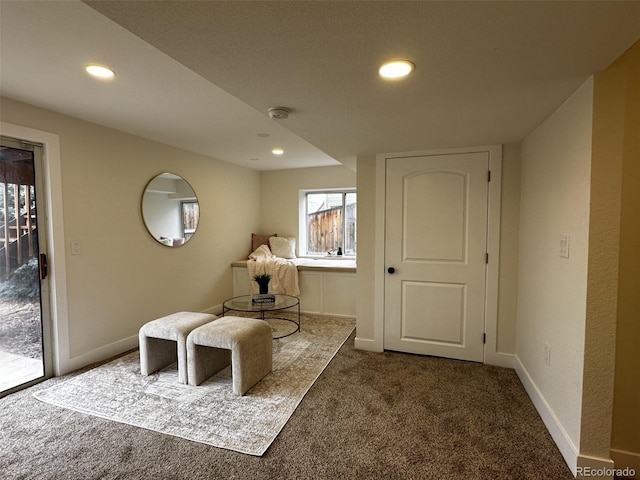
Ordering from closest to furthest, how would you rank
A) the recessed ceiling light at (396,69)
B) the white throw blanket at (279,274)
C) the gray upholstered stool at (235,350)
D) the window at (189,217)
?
the recessed ceiling light at (396,69) → the gray upholstered stool at (235,350) → the window at (189,217) → the white throw blanket at (279,274)

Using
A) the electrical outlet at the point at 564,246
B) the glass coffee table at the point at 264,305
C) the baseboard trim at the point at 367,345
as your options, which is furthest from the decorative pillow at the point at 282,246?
the electrical outlet at the point at 564,246

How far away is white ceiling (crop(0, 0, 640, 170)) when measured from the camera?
3.39ft

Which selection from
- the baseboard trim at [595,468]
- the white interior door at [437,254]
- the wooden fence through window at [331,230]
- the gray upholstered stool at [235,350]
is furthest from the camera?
the wooden fence through window at [331,230]

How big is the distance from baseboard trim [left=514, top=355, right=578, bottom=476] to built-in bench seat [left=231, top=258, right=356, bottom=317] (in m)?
2.06

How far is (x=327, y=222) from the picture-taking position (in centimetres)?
516

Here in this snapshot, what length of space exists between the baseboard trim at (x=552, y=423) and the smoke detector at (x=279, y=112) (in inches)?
92.9

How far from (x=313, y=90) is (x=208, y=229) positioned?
3026 millimetres

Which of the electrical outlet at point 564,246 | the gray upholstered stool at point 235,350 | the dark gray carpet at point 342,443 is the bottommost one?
the dark gray carpet at point 342,443

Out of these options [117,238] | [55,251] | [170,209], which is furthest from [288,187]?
[55,251]

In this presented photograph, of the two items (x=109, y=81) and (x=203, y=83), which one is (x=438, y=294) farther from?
(x=109, y=81)

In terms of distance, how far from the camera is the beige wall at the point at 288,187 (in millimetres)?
4887

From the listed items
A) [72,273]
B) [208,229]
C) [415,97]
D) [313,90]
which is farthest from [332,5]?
[208,229]

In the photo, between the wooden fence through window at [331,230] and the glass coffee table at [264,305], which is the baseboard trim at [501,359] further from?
the wooden fence through window at [331,230]

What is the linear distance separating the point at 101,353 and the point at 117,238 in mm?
1076
